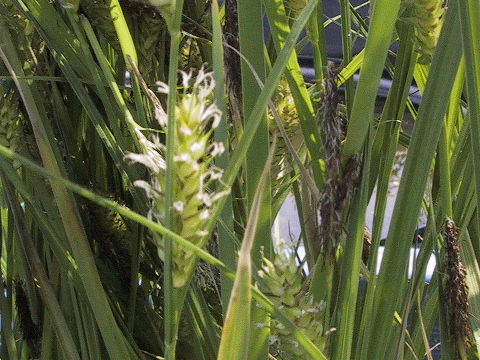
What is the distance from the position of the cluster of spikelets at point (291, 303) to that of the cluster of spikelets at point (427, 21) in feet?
0.42

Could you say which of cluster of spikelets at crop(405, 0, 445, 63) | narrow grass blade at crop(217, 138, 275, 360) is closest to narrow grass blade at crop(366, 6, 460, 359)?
cluster of spikelets at crop(405, 0, 445, 63)

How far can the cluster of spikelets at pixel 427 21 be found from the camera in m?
0.36

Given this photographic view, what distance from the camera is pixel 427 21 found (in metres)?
0.36

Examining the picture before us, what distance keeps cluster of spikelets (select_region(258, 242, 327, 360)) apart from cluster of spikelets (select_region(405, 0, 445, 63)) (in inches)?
5.1

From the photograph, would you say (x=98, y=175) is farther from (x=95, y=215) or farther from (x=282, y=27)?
(x=282, y=27)

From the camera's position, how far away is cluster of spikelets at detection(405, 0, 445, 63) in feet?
1.18

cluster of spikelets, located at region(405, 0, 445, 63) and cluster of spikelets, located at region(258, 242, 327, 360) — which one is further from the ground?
A: cluster of spikelets, located at region(405, 0, 445, 63)

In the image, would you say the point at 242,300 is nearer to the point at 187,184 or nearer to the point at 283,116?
the point at 187,184

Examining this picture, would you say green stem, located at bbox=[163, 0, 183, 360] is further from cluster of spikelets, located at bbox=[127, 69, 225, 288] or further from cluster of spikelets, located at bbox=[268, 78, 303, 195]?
cluster of spikelets, located at bbox=[268, 78, 303, 195]

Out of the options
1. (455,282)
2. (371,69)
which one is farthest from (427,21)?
(455,282)

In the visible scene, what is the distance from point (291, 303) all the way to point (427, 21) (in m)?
0.15

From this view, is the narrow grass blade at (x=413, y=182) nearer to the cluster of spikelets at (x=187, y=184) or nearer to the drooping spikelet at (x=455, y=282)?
the drooping spikelet at (x=455, y=282)

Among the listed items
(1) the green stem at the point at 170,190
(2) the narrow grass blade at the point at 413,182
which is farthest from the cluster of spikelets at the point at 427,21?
(1) the green stem at the point at 170,190

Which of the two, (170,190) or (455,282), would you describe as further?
(455,282)
